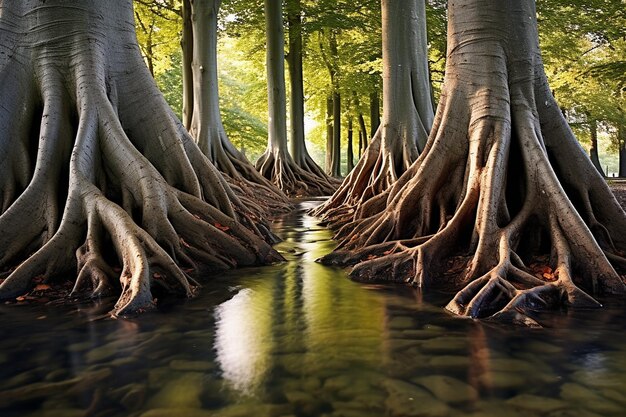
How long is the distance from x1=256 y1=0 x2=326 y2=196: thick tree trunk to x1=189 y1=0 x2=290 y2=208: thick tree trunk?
239 cm

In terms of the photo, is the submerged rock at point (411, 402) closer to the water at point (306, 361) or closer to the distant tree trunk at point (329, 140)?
the water at point (306, 361)

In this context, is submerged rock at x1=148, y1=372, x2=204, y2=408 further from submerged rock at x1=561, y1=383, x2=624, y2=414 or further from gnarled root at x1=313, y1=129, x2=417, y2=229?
gnarled root at x1=313, y1=129, x2=417, y2=229

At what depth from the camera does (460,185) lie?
5.45 m

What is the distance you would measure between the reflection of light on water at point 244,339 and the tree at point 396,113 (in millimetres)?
4676

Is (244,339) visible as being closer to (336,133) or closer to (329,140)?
(336,133)

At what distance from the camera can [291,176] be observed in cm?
1546

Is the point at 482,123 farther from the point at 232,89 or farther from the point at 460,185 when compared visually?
the point at 232,89

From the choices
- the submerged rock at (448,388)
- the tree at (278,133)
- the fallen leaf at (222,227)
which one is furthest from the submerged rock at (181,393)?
the tree at (278,133)

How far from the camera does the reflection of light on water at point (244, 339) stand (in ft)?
8.81

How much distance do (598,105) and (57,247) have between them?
2379 cm

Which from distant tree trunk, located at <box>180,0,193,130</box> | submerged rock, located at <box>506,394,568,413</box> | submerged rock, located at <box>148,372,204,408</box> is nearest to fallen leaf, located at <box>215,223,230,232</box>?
submerged rock, located at <box>148,372,204,408</box>

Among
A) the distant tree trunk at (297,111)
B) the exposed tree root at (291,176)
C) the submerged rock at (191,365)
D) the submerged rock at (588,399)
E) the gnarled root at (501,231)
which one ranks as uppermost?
the distant tree trunk at (297,111)

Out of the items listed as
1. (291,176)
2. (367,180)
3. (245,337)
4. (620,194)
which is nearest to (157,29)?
(291,176)

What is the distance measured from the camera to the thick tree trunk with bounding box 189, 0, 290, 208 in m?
12.0
